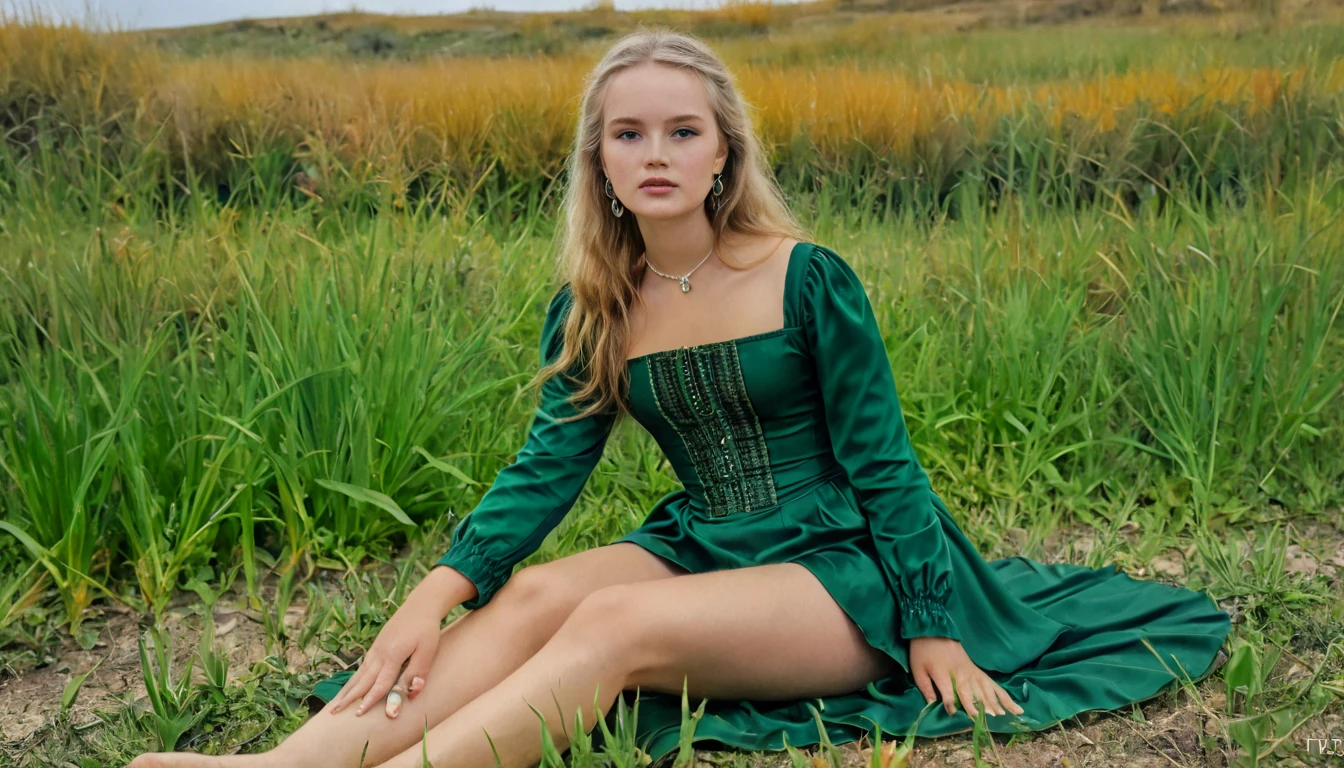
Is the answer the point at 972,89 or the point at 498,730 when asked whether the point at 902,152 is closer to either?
the point at 972,89

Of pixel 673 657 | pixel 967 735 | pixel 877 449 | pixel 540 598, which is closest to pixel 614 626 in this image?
pixel 673 657

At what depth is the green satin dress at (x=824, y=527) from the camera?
172 cm

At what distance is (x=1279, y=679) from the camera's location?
1.89 m

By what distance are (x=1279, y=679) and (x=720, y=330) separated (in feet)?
3.63

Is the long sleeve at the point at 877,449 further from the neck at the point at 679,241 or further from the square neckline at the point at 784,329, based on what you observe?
the neck at the point at 679,241

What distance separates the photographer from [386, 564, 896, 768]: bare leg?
1.54m

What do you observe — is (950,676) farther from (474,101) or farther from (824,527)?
(474,101)

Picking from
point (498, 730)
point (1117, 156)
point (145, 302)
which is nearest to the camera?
point (498, 730)

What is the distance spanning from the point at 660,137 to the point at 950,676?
3.04 ft

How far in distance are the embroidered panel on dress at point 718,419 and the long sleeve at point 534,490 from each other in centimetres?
15

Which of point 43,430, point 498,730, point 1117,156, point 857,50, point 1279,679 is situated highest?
point 857,50

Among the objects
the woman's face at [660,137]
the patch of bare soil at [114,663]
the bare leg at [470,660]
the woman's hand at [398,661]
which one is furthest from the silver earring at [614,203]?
the patch of bare soil at [114,663]

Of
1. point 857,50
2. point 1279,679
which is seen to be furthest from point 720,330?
point 857,50

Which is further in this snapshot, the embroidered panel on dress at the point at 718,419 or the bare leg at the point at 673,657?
the embroidered panel on dress at the point at 718,419
